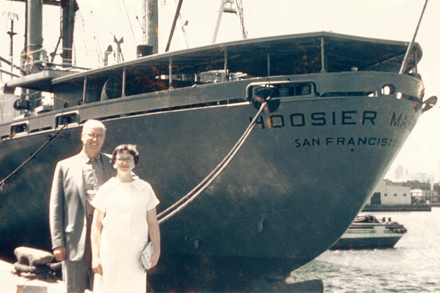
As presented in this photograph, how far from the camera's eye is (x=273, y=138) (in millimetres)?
8398

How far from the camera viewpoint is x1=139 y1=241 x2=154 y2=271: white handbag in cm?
336

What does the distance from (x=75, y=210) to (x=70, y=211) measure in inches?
2.0

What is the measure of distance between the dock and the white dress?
84.1 inches

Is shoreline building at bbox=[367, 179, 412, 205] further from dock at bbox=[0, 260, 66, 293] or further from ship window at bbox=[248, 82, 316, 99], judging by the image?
dock at bbox=[0, 260, 66, 293]

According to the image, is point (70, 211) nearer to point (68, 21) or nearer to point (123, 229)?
point (123, 229)

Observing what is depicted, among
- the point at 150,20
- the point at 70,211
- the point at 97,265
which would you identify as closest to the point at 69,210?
the point at 70,211

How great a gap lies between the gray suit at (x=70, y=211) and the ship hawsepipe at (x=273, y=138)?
4784 millimetres

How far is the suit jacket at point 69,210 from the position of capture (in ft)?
13.0

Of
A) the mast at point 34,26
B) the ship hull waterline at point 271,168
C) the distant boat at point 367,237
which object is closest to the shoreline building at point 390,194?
the distant boat at point 367,237

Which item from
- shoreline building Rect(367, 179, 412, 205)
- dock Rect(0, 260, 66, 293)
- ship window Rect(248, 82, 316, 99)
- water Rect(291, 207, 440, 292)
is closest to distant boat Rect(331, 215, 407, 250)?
water Rect(291, 207, 440, 292)

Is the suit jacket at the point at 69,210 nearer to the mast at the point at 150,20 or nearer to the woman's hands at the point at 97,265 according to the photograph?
the woman's hands at the point at 97,265

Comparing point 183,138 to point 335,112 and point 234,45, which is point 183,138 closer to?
point 234,45

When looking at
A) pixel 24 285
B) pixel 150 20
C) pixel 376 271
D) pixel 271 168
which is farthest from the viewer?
pixel 376 271

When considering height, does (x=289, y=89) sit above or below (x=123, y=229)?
above
